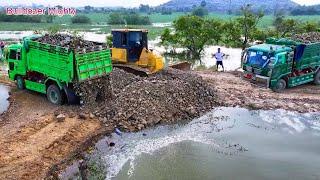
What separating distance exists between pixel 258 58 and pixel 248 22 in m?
13.5

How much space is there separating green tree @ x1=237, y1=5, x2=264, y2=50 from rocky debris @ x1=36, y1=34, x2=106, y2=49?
18301mm

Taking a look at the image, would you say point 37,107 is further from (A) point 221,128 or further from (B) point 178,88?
(A) point 221,128

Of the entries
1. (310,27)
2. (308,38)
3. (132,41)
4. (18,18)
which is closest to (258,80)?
(308,38)

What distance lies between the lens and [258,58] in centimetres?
1697

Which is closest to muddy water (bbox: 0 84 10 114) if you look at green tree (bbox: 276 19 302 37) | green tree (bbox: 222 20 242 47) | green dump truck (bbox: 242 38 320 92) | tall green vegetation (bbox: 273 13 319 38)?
green dump truck (bbox: 242 38 320 92)

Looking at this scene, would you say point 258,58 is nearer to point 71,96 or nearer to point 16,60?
point 71,96

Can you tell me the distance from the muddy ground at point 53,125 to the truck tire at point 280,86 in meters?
0.38

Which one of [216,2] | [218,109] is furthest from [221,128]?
[216,2]

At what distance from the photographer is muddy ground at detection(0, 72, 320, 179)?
988 centimetres

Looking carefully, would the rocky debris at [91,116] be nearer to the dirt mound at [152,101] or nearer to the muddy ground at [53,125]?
the muddy ground at [53,125]

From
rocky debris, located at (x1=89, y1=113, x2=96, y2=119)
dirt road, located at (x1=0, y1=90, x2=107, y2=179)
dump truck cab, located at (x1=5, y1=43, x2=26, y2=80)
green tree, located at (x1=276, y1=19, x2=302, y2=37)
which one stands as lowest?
dirt road, located at (x1=0, y1=90, x2=107, y2=179)

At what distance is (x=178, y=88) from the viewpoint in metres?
15.0

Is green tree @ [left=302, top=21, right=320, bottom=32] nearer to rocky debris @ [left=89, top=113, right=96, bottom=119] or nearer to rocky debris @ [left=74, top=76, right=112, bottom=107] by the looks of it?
rocky debris @ [left=74, top=76, right=112, bottom=107]

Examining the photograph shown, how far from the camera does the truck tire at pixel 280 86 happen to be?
16.9m
